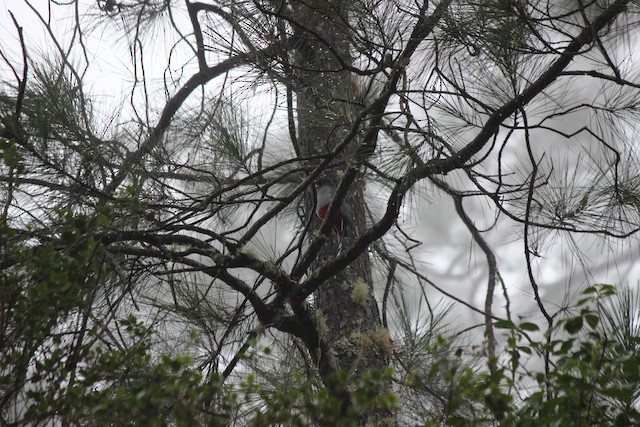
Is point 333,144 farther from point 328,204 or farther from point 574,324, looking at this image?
point 574,324

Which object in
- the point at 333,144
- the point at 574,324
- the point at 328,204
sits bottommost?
the point at 574,324

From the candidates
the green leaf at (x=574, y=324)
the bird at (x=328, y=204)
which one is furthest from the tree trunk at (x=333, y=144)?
the green leaf at (x=574, y=324)

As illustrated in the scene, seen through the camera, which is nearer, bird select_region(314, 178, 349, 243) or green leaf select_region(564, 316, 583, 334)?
green leaf select_region(564, 316, 583, 334)

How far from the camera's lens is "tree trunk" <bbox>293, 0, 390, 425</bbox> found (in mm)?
1616

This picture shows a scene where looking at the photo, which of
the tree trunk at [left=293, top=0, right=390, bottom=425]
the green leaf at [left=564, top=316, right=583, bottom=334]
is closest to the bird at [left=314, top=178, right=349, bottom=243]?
the tree trunk at [left=293, top=0, right=390, bottom=425]

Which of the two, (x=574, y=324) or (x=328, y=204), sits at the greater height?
(x=328, y=204)

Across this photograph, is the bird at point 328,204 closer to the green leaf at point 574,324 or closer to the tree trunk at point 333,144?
the tree trunk at point 333,144

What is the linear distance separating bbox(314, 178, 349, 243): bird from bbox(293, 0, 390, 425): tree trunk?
2 centimetres

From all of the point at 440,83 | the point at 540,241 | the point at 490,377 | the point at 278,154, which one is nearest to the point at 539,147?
the point at 278,154

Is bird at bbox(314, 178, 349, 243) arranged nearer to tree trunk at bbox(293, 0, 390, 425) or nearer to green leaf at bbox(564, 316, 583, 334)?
tree trunk at bbox(293, 0, 390, 425)

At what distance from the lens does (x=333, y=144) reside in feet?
6.72

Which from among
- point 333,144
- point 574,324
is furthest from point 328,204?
point 574,324

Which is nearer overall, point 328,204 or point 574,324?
point 574,324

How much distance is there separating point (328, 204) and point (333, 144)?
0.57 feet
